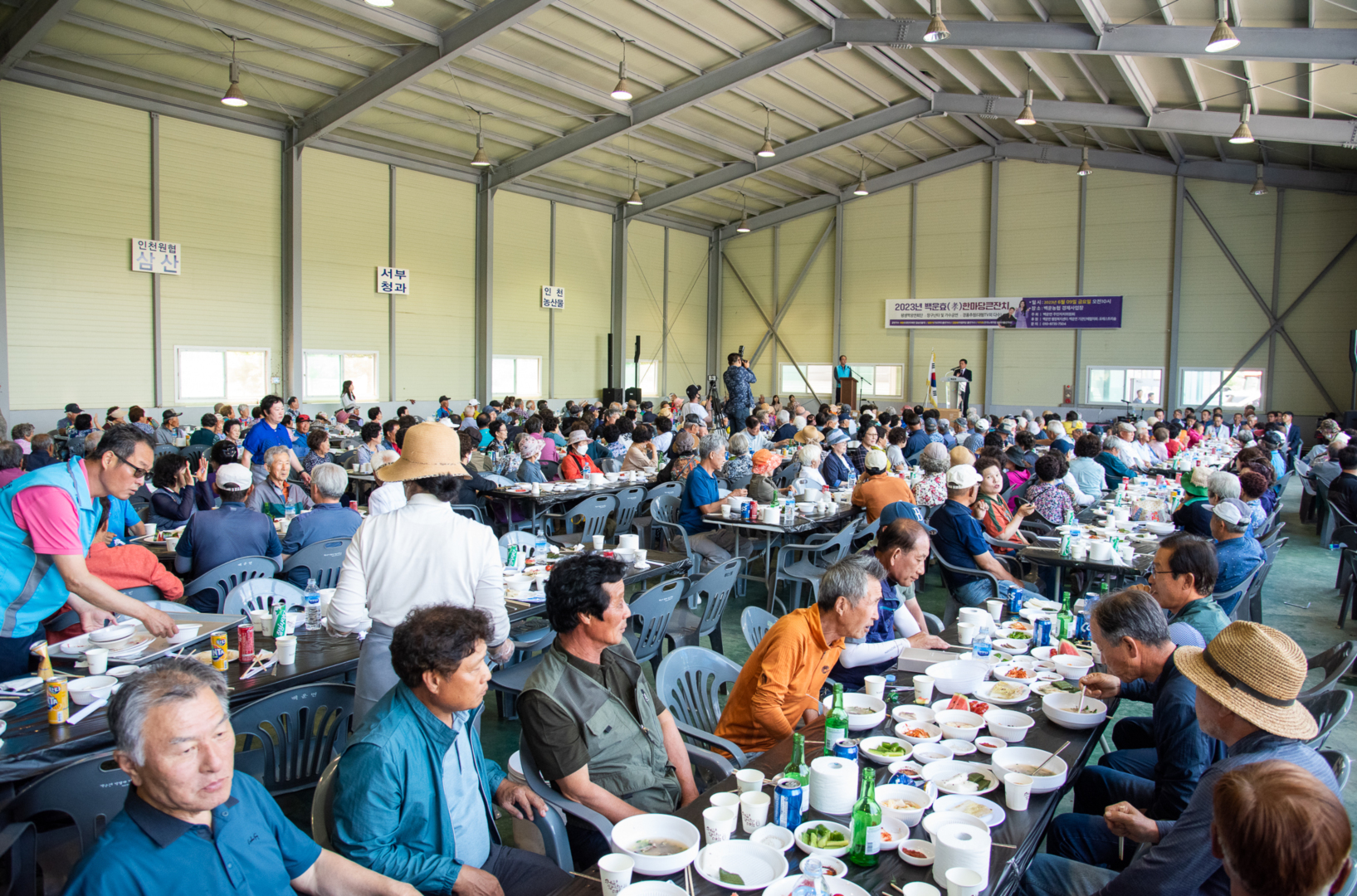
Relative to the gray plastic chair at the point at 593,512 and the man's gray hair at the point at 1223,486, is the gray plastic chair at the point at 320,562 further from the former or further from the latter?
the man's gray hair at the point at 1223,486

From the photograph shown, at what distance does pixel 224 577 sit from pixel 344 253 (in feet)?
38.3

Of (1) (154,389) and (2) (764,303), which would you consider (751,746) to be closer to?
(1) (154,389)

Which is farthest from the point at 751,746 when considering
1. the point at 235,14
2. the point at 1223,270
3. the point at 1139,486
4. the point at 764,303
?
the point at 764,303

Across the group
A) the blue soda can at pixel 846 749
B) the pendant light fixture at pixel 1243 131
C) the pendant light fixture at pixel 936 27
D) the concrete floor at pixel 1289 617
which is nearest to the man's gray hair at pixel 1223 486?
the concrete floor at pixel 1289 617

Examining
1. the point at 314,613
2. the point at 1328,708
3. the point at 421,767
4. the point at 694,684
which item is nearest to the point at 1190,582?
the point at 1328,708

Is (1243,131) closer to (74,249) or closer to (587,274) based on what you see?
(587,274)

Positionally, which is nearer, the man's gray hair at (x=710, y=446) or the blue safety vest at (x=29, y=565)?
the blue safety vest at (x=29, y=565)

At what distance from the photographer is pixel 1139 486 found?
8570 mm

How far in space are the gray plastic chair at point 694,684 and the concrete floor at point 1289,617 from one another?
1056 millimetres

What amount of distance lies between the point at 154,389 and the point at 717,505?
9.93 meters

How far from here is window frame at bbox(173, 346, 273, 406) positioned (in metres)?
12.9

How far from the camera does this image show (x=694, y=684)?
126 inches

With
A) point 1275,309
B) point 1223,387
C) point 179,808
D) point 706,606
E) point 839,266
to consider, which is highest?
point 839,266

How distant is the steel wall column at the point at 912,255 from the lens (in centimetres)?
2062
